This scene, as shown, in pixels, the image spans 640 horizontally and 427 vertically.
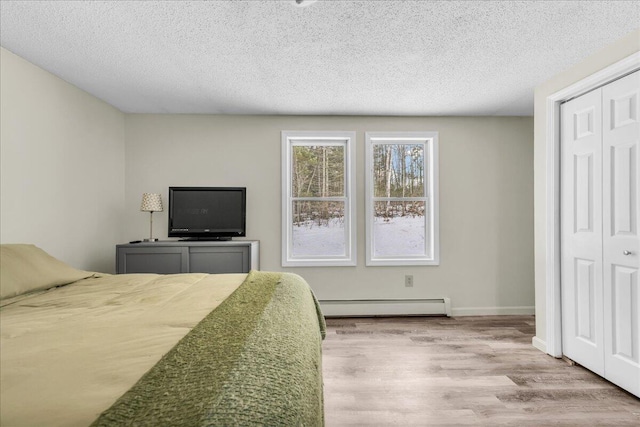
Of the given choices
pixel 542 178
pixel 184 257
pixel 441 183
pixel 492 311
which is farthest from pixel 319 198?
pixel 492 311

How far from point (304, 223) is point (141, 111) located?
219cm

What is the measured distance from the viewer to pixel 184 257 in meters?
3.41

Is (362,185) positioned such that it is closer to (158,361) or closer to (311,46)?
(311,46)

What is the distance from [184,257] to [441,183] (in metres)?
2.90

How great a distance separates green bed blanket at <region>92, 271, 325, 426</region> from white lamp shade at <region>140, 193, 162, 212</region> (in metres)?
2.88

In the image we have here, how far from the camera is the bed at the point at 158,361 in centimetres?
58

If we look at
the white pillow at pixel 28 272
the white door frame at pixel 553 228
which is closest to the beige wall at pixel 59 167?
the white pillow at pixel 28 272

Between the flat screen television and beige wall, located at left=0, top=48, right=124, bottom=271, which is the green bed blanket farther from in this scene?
the flat screen television

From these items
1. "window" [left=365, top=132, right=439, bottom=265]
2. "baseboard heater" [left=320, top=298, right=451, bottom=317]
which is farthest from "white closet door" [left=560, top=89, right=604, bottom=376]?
"window" [left=365, top=132, right=439, bottom=265]

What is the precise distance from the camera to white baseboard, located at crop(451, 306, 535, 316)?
4082 mm

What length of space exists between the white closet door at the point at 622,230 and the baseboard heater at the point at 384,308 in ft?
5.74

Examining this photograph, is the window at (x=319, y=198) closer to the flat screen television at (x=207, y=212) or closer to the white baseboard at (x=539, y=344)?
the flat screen television at (x=207, y=212)

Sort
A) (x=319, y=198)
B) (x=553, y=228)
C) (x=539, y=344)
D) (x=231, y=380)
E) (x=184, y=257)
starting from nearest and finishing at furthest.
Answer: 1. (x=231, y=380)
2. (x=553, y=228)
3. (x=539, y=344)
4. (x=184, y=257)
5. (x=319, y=198)

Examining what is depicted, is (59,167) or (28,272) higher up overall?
(59,167)
